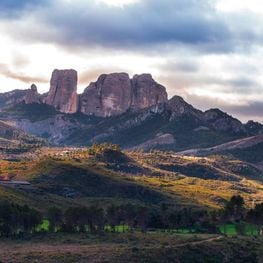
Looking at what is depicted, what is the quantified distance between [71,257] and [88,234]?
4443 cm

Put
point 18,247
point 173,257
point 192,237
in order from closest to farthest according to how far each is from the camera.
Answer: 1. point 173,257
2. point 18,247
3. point 192,237

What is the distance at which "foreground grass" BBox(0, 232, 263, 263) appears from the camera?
151 meters

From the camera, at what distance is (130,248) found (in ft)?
527

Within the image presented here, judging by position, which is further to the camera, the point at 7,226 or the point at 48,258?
the point at 7,226

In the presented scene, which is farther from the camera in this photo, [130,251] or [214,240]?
[214,240]

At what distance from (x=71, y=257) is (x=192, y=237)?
163 ft

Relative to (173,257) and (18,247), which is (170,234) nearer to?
(173,257)

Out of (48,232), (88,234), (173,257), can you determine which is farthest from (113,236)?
(173,257)

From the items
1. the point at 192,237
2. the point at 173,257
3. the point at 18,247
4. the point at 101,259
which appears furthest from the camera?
the point at 192,237

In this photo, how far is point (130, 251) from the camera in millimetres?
157375

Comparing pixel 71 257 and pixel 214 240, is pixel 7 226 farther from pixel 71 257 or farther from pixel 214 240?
pixel 214 240

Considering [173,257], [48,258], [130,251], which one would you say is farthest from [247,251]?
[48,258]

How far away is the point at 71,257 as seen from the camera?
150000mm

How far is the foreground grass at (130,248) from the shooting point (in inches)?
5955
